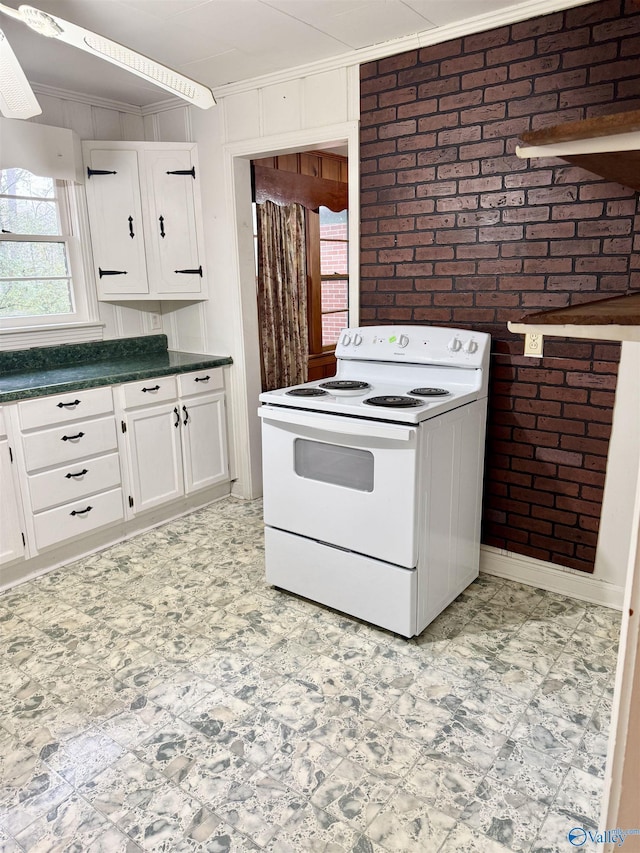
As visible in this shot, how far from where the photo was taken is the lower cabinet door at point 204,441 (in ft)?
11.7

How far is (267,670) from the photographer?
2.20 metres

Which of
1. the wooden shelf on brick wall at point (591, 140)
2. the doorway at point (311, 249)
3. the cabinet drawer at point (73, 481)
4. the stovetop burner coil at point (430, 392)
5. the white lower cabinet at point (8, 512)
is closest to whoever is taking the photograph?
the wooden shelf on brick wall at point (591, 140)

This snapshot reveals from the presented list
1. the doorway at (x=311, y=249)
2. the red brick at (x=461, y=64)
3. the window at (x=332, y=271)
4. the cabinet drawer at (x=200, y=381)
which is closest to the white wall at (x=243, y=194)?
the cabinet drawer at (x=200, y=381)

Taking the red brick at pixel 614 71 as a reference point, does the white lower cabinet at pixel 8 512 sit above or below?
below

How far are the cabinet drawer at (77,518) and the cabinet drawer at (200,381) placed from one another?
70 cm

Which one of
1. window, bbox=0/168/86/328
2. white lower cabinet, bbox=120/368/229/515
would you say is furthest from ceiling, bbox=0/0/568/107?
white lower cabinet, bbox=120/368/229/515

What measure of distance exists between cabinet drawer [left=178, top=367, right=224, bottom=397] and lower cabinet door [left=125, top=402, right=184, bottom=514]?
0.39 ft

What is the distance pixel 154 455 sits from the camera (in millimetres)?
3396

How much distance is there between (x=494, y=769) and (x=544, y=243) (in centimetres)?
196

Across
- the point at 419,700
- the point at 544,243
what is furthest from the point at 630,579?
the point at 544,243

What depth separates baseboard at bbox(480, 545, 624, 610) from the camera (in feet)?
8.47

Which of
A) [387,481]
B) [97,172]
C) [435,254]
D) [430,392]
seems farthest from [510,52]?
[97,172]

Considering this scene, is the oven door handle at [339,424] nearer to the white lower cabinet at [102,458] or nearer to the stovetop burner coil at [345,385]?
the stovetop burner coil at [345,385]

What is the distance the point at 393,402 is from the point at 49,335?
2.21 m
